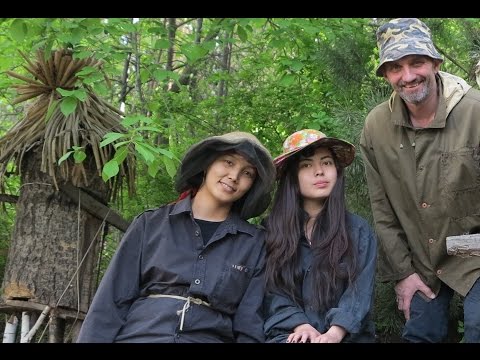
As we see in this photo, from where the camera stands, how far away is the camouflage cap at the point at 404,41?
3549 mm

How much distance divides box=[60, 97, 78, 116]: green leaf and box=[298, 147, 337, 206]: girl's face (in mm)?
1758

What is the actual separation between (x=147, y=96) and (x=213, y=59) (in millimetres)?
1307

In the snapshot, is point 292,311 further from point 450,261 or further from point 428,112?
point 428,112

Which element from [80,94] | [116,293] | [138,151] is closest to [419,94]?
[138,151]

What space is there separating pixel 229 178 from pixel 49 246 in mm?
2032

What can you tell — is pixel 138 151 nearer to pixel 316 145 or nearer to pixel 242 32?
pixel 316 145

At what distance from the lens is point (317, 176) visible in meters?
3.79

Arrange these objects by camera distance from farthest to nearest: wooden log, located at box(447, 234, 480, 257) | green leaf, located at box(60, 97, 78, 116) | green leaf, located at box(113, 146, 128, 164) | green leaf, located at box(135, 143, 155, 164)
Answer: green leaf, located at box(60, 97, 78, 116)
green leaf, located at box(113, 146, 128, 164)
green leaf, located at box(135, 143, 155, 164)
wooden log, located at box(447, 234, 480, 257)

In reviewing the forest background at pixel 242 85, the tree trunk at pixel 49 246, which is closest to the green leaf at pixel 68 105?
→ the forest background at pixel 242 85

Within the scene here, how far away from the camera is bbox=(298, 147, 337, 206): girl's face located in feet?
12.4

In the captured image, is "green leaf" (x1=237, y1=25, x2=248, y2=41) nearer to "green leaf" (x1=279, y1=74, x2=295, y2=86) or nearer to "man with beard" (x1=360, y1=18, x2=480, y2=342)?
"green leaf" (x1=279, y1=74, x2=295, y2=86)

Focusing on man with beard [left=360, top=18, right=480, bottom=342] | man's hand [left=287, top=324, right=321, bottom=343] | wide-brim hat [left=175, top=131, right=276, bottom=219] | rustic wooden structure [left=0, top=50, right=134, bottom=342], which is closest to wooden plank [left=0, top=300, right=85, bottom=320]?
rustic wooden structure [left=0, top=50, right=134, bottom=342]

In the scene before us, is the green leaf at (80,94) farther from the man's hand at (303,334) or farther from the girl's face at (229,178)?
the man's hand at (303,334)
